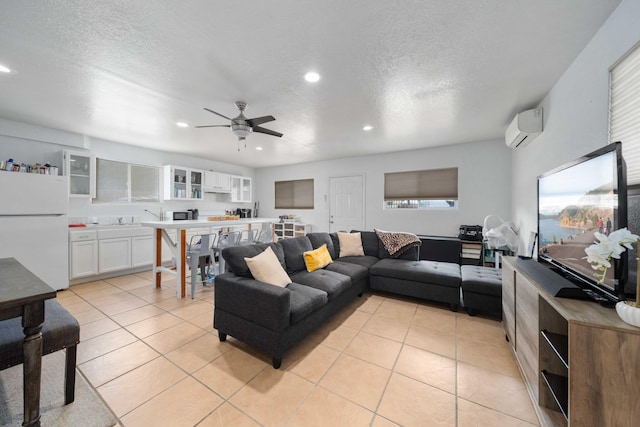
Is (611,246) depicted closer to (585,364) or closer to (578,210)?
(585,364)

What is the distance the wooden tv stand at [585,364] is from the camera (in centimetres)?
93

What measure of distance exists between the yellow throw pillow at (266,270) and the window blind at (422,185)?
12.1ft

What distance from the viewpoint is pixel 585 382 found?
3.26 ft

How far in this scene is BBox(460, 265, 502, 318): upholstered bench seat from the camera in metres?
2.58

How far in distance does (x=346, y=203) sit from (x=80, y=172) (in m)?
5.12

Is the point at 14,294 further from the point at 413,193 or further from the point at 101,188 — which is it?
the point at 413,193

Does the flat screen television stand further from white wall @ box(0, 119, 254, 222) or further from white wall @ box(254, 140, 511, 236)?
white wall @ box(0, 119, 254, 222)

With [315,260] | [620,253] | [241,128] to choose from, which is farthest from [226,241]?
[620,253]

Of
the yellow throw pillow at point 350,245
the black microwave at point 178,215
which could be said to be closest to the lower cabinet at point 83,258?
the black microwave at point 178,215

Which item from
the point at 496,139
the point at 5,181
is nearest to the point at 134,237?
the point at 5,181

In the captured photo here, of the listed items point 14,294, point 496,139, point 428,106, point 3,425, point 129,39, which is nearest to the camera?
point 14,294

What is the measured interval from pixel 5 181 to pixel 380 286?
5.02 m

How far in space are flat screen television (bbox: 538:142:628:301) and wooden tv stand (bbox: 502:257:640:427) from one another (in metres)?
0.15

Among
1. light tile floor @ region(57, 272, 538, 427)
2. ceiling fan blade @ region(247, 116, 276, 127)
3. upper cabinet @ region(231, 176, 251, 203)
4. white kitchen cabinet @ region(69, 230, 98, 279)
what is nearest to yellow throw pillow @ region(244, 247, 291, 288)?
light tile floor @ region(57, 272, 538, 427)
